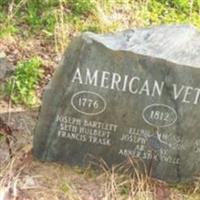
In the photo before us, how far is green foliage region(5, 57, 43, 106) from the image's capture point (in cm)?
398

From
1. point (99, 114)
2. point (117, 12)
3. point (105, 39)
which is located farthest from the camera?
point (117, 12)

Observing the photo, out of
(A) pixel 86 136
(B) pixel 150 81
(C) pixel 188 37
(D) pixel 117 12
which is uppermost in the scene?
(D) pixel 117 12

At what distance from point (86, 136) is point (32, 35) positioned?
3.51ft

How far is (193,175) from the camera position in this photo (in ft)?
12.3

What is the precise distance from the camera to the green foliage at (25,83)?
13.1 ft

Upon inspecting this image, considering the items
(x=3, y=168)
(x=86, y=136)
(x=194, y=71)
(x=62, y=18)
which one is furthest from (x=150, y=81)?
(x=62, y=18)

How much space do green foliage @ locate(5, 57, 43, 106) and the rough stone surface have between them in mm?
404

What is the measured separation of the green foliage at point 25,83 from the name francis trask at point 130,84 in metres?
0.67

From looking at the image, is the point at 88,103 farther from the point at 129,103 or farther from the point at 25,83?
the point at 25,83

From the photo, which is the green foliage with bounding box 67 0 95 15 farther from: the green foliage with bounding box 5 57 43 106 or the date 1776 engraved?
the date 1776 engraved

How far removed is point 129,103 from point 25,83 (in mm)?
834

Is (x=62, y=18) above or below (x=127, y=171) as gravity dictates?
above

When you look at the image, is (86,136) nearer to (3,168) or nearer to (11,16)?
(3,168)

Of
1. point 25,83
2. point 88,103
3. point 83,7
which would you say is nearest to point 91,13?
point 83,7
